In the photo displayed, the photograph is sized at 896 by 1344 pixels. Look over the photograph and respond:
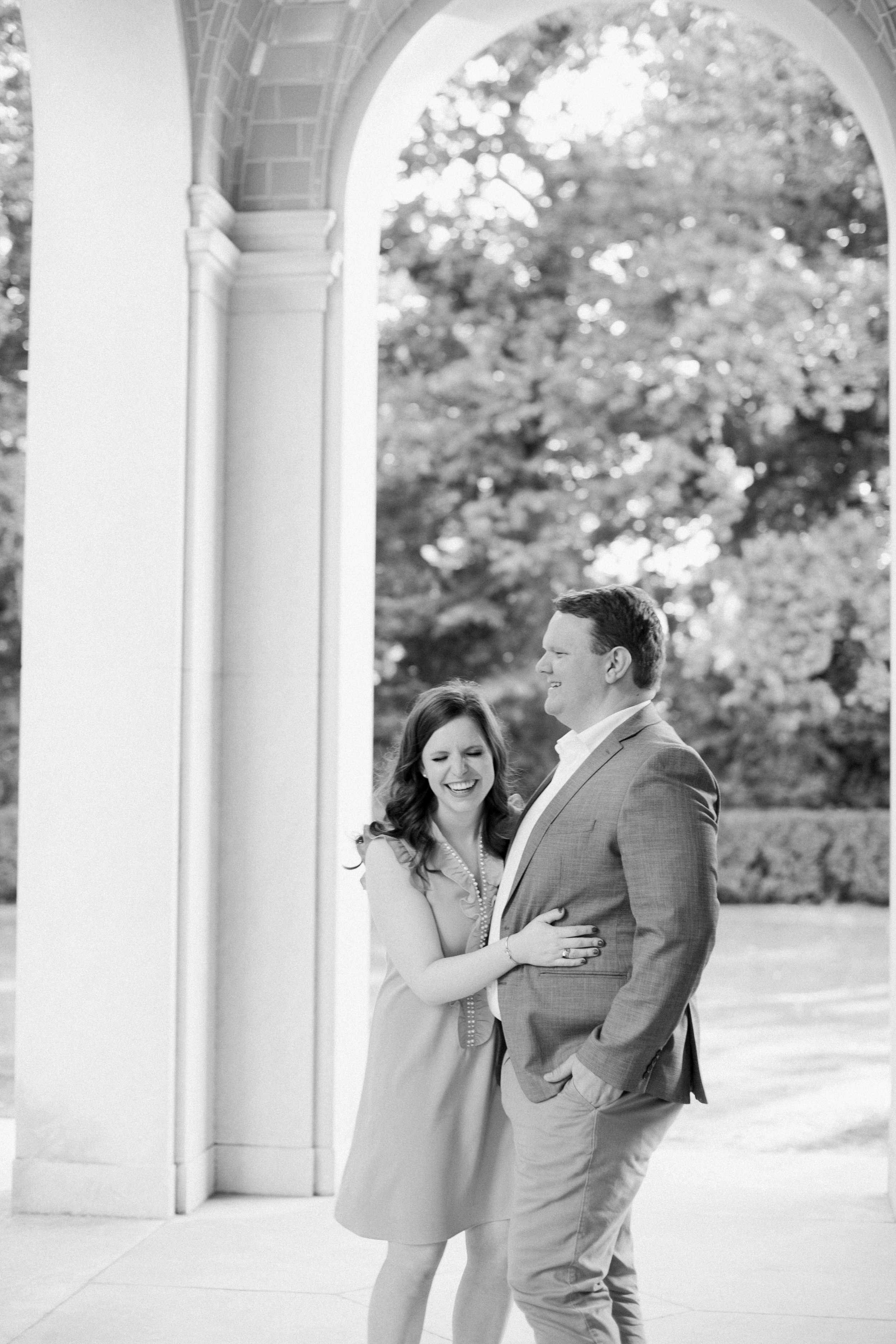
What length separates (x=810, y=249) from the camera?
13.4 meters

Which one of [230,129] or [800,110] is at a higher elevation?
[800,110]

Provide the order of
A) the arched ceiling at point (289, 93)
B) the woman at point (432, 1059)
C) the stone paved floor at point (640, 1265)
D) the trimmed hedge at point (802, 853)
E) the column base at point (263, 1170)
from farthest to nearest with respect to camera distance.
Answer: the trimmed hedge at point (802, 853), the arched ceiling at point (289, 93), the column base at point (263, 1170), the stone paved floor at point (640, 1265), the woman at point (432, 1059)

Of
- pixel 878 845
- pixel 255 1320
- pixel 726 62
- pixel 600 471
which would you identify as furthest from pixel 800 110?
pixel 255 1320

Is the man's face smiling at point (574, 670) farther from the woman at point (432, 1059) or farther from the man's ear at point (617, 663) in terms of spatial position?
the woman at point (432, 1059)

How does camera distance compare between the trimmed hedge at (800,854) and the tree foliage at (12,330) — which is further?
the trimmed hedge at (800,854)

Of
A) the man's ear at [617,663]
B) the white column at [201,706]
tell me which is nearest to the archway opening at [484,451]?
the white column at [201,706]

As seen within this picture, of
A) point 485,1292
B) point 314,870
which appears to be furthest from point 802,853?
point 485,1292

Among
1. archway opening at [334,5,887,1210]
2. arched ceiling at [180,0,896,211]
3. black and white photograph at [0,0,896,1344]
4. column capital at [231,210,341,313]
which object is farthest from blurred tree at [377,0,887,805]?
column capital at [231,210,341,313]

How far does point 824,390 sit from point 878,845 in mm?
4518

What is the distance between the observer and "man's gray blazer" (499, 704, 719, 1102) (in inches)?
92.0

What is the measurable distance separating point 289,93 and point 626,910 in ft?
10.5

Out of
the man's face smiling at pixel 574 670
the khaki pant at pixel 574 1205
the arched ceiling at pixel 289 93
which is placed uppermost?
the arched ceiling at pixel 289 93

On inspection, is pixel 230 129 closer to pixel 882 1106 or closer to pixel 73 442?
pixel 73 442

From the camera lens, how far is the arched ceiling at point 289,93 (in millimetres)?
4613
